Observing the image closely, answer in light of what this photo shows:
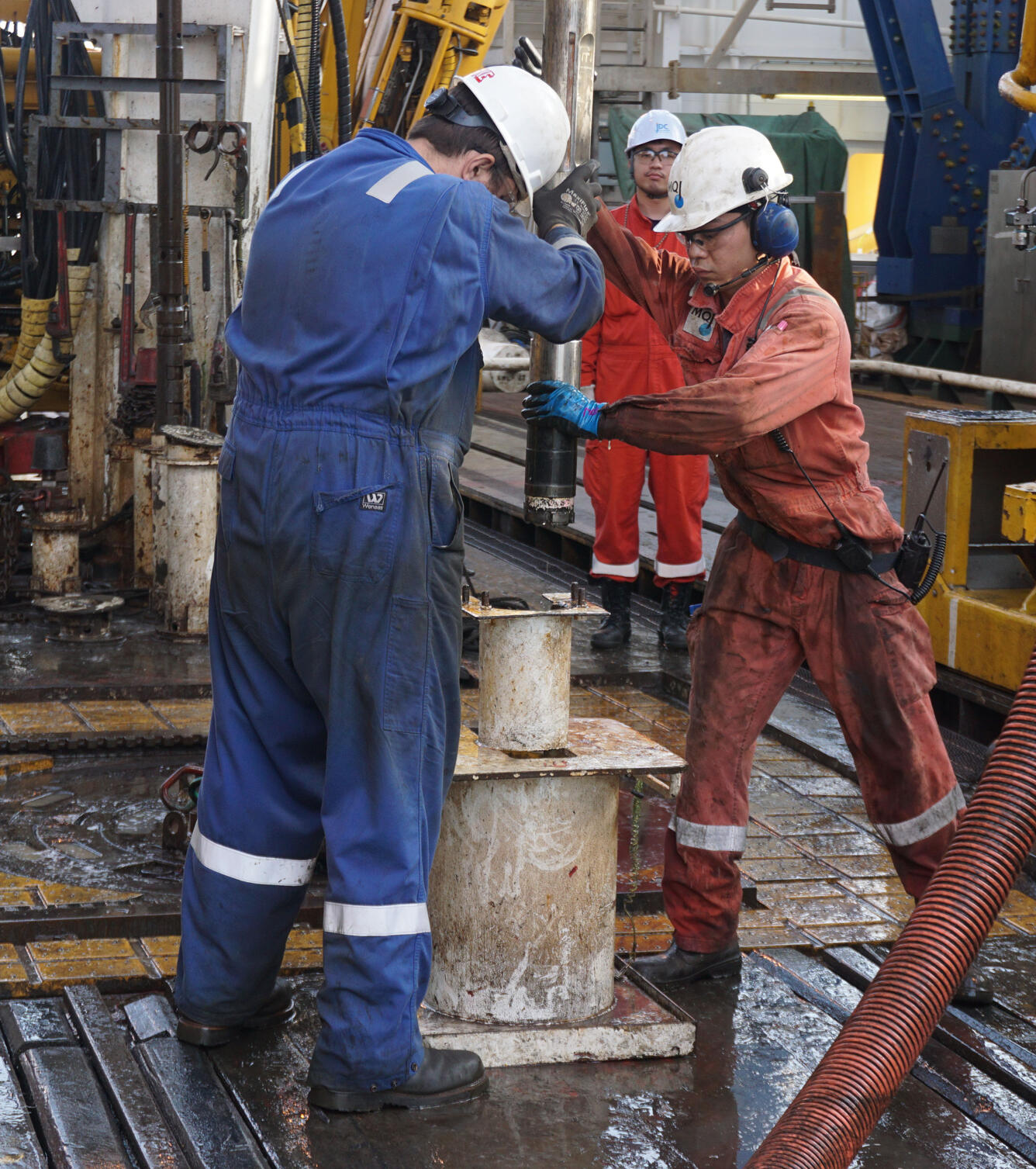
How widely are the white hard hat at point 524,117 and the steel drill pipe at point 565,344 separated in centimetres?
44

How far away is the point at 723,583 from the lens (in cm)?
356

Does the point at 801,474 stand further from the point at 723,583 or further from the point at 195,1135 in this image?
the point at 195,1135

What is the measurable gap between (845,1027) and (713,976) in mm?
967

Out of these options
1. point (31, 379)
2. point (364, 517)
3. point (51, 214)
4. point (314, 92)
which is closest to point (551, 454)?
point (364, 517)

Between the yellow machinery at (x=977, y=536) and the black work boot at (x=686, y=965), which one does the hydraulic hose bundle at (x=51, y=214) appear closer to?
the yellow machinery at (x=977, y=536)

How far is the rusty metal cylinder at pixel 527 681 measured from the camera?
3.25 meters

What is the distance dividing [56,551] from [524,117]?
15.3 ft

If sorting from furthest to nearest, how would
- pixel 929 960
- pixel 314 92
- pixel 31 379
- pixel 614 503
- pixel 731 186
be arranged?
pixel 31 379
pixel 614 503
pixel 314 92
pixel 731 186
pixel 929 960

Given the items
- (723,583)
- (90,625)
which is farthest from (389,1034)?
(90,625)

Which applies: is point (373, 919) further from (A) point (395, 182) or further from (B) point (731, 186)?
(B) point (731, 186)

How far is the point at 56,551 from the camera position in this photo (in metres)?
7.02

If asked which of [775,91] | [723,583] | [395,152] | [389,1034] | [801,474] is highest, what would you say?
[775,91]

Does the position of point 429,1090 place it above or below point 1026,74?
below

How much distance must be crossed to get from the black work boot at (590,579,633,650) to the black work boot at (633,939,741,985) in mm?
3240
